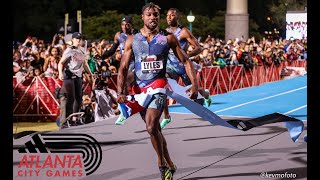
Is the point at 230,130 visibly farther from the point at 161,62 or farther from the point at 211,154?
the point at 161,62

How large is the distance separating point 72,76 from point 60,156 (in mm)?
3116

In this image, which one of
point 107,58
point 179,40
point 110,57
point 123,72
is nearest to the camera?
point 123,72

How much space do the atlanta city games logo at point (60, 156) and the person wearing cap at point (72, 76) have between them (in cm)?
140

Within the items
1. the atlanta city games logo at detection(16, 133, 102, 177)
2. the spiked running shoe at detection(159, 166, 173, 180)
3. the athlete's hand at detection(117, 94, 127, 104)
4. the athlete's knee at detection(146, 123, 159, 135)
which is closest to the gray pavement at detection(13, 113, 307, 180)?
the atlanta city games logo at detection(16, 133, 102, 177)

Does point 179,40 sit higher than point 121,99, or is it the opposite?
point 179,40

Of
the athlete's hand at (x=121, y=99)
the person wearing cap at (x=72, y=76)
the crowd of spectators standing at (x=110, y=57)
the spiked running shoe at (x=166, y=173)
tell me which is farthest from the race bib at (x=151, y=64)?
the crowd of spectators standing at (x=110, y=57)

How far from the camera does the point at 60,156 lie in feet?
26.2

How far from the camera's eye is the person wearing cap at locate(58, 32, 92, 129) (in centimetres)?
1063

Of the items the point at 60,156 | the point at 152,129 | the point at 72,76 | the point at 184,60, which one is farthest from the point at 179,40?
the point at 152,129

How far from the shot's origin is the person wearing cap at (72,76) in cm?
1063

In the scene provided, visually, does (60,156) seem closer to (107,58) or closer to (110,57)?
(107,58)

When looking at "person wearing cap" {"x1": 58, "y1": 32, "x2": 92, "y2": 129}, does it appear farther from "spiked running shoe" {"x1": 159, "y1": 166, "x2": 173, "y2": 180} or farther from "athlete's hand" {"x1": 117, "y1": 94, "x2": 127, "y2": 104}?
"spiked running shoe" {"x1": 159, "y1": 166, "x2": 173, "y2": 180}

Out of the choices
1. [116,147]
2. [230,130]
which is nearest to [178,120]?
[230,130]
